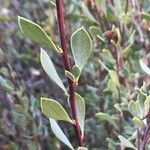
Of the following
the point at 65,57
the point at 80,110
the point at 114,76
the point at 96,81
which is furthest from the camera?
the point at 96,81

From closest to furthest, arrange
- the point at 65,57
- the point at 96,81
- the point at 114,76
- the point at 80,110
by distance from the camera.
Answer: the point at 65,57 → the point at 80,110 → the point at 114,76 → the point at 96,81

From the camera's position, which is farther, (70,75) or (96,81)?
(96,81)

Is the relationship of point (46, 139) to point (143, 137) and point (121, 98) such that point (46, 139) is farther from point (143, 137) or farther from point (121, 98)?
point (143, 137)

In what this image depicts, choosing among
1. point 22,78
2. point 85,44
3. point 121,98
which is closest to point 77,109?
point 85,44

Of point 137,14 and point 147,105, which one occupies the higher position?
point 137,14

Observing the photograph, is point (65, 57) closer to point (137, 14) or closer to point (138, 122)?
point (138, 122)

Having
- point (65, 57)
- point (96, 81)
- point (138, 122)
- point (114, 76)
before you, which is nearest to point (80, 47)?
point (65, 57)

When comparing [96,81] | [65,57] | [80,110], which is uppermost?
[65,57]

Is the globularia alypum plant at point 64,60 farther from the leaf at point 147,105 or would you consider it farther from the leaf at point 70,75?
the leaf at point 147,105

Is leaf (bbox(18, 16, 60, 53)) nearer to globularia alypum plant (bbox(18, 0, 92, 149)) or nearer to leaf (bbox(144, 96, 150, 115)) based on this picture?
globularia alypum plant (bbox(18, 0, 92, 149))

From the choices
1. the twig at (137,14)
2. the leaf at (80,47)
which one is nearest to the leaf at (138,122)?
the leaf at (80,47)
